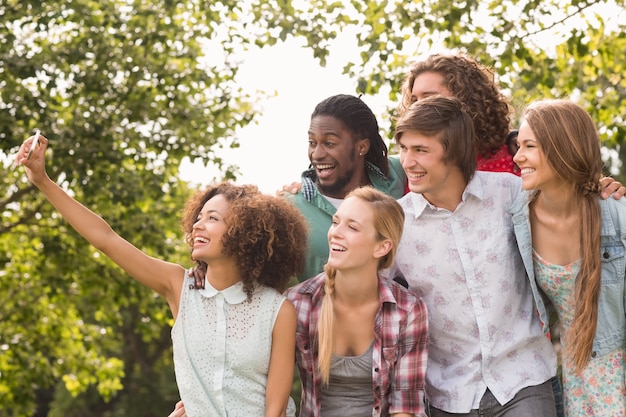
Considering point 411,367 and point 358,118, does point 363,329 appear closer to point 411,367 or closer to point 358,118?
point 411,367

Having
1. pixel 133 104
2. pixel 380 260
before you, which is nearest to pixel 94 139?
pixel 133 104

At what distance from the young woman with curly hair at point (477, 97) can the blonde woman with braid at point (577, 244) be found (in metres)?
0.47

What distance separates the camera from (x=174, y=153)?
400 inches

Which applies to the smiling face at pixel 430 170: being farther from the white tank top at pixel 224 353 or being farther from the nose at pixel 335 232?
the white tank top at pixel 224 353

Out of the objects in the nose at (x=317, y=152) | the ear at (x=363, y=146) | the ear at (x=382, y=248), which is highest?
the ear at (x=363, y=146)

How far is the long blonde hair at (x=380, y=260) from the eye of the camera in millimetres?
3898

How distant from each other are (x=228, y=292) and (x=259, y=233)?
276 millimetres

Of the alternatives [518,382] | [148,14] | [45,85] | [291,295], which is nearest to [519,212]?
[518,382]

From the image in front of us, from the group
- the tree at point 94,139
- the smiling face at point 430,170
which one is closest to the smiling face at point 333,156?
the smiling face at point 430,170

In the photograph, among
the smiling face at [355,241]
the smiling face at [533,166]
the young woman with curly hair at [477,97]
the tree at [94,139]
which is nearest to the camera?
the smiling face at [533,166]

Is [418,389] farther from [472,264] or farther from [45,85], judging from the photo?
[45,85]

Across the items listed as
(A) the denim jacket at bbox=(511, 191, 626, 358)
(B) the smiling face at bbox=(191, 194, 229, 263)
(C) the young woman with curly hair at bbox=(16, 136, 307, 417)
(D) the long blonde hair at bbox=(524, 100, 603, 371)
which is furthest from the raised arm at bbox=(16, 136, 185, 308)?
(D) the long blonde hair at bbox=(524, 100, 603, 371)

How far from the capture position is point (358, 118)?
15.1ft

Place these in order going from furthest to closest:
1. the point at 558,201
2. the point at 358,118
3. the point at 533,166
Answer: the point at 358,118, the point at 558,201, the point at 533,166
